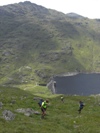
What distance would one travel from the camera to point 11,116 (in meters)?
38.0

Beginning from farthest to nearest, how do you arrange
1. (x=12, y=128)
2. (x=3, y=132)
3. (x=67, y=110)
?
(x=67, y=110), (x=12, y=128), (x=3, y=132)

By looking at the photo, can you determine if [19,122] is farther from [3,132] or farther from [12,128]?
[3,132]

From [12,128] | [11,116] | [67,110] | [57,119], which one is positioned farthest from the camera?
[67,110]

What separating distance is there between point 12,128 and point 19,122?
3263mm

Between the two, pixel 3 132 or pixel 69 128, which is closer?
pixel 3 132

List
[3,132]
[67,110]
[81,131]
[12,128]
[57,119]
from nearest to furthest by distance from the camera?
1. [3,132]
2. [12,128]
3. [81,131]
4. [57,119]
5. [67,110]

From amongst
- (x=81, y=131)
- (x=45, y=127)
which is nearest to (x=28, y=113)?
(x=45, y=127)

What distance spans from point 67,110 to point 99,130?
58.8 feet

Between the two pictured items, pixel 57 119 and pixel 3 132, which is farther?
pixel 57 119

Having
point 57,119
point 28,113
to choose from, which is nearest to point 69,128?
point 57,119

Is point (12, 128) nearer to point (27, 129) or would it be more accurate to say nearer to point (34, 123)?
point (27, 129)

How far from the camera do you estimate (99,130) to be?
36.2 meters

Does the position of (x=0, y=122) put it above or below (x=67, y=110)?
above

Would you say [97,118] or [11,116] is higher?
[11,116]
